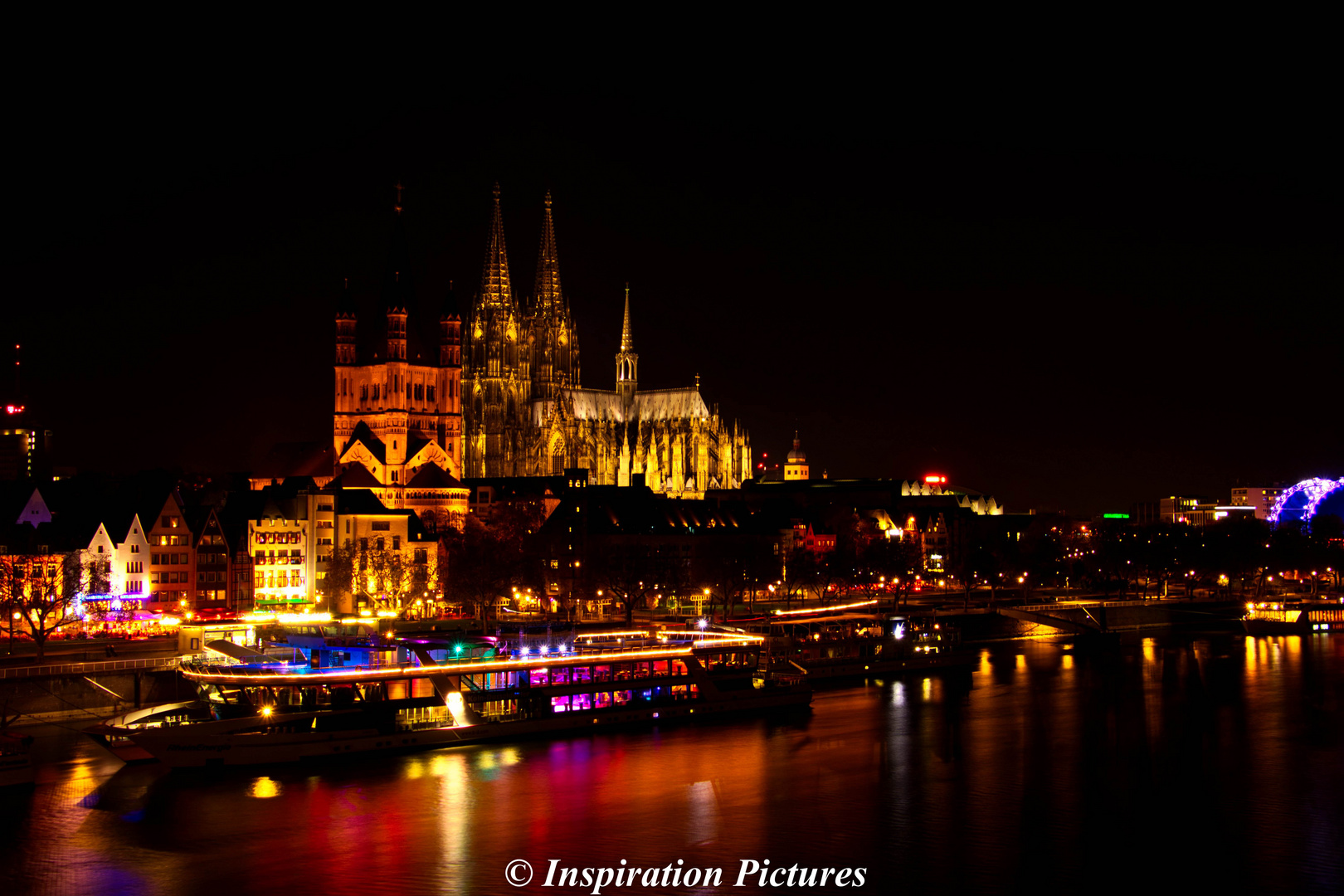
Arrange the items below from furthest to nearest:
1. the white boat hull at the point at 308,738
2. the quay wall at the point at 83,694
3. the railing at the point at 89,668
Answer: the railing at the point at 89,668 → the quay wall at the point at 83,694 → the white boat hull at the point at 308,738

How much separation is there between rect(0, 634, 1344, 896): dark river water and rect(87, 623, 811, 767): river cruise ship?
119cm

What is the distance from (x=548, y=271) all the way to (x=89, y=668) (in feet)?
372

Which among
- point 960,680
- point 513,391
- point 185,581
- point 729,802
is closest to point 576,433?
point 513,391

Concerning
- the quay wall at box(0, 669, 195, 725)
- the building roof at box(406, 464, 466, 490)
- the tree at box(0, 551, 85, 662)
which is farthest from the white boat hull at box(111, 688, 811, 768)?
the building roof at box(406, 464, 466, 490)

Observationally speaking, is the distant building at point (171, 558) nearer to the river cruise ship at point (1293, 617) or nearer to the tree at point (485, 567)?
the tree at point (485, 567)

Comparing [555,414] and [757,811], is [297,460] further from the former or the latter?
[757,811]

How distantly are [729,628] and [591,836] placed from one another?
31007 millimetres

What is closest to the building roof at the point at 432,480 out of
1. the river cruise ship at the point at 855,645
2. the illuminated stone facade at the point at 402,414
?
the illuminated stone facade at the point at 402,414

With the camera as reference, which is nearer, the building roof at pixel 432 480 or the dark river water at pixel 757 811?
the dark river water at pixel 757 811

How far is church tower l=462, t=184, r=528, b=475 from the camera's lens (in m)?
156

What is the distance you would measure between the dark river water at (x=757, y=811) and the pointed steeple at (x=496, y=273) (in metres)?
105

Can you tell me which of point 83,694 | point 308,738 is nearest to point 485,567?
point 83,694

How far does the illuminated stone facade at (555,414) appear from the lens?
15650 centimetres

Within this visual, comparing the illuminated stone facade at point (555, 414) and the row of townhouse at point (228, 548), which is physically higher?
the illuminated stone facade at point (555, 414)
